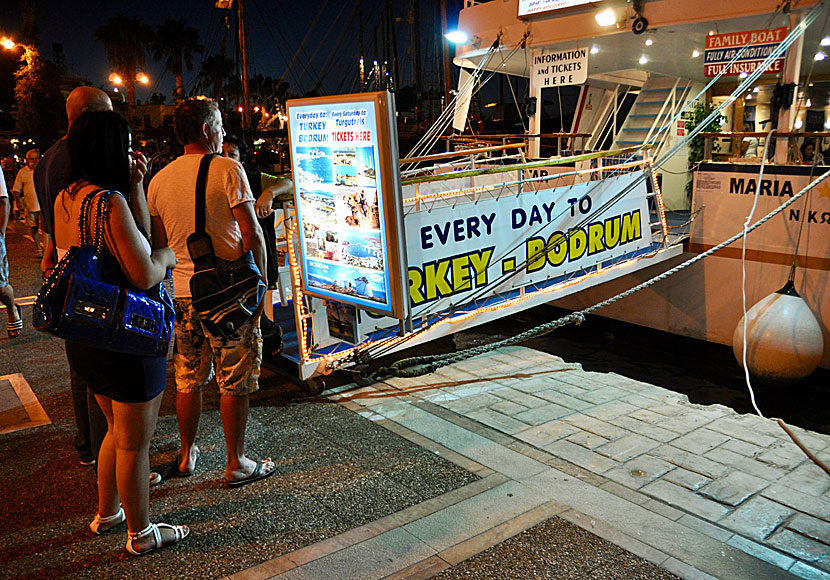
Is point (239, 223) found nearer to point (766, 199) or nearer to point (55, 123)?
point (766, 199)

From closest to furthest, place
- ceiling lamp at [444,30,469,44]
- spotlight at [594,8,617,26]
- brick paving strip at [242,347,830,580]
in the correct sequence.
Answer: brick paving strip at [242,347,830,580]
spotlight at [594,8,617,26]
ceiling lamp at [444,30,469,44]

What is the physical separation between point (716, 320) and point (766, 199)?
1781 millimetres

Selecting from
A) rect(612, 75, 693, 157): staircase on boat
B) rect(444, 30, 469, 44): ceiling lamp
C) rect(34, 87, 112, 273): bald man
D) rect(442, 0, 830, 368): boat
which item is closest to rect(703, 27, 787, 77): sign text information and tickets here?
rect(442, 0, 830, 368): boat

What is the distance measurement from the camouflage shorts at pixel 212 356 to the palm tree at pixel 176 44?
184ft

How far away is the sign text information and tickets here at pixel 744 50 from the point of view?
894cm

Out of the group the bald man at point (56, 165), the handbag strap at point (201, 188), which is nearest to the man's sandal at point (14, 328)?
the bald man at point (56, 165)

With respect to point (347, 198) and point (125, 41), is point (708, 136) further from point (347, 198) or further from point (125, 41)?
point (125, 41)

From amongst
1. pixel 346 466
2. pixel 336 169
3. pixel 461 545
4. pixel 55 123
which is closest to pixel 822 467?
pixel 461 545

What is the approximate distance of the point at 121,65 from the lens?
52969 mm

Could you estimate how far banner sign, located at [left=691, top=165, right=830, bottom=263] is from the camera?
7.75 metres

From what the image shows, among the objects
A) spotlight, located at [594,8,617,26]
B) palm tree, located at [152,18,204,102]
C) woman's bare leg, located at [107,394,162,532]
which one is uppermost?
palm tree, located at [152,18,204,102]

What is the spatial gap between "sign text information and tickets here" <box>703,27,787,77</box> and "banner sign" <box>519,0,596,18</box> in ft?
9.00

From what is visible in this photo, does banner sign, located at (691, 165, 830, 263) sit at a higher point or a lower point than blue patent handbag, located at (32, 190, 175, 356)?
lower

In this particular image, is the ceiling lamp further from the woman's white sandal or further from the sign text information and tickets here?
the woman's white sandal
